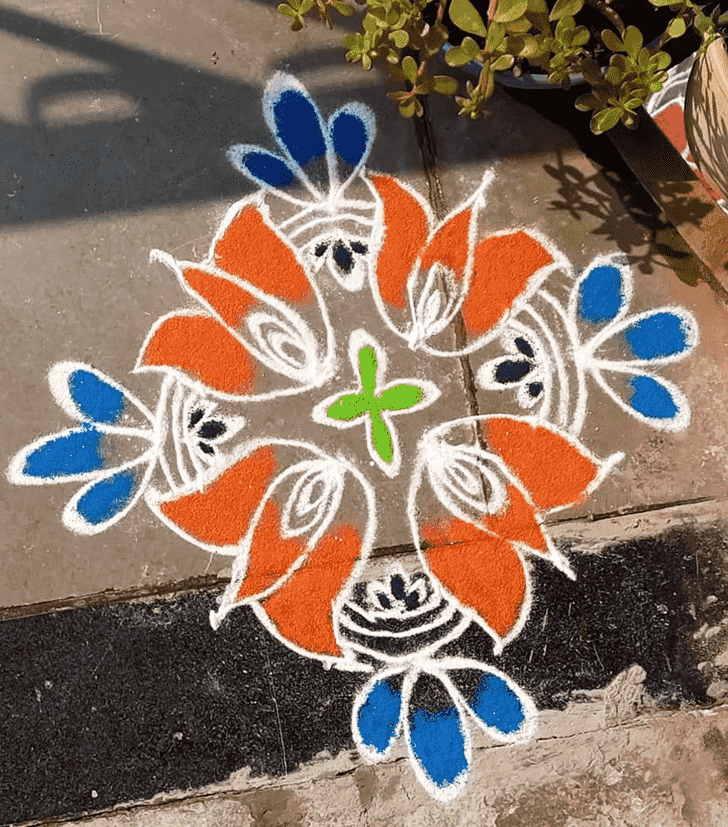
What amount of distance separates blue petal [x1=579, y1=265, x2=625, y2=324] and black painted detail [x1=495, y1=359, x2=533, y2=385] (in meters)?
0.33

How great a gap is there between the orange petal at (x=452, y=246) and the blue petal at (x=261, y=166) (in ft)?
2.23

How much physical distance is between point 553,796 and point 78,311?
9.42ft

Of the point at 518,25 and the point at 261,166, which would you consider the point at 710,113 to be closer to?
the point at 518,25

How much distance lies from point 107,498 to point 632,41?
2.57 meters

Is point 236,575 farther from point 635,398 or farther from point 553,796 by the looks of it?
point 635,398

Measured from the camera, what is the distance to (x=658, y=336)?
2.86 metres

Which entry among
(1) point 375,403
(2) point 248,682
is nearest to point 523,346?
(1) point 375,403

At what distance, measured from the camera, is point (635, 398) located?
9.31 feet

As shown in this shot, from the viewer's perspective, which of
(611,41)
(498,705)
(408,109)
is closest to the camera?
(611,41)

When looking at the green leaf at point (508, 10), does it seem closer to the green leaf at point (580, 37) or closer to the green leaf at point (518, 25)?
the green leaf at point (518, 25)

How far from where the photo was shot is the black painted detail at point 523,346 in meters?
2.85

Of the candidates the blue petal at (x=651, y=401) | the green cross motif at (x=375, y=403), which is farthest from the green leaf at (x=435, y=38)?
the blue petal at (x=651, y=401)

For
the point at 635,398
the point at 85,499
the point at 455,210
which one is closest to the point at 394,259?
the point at 455,210

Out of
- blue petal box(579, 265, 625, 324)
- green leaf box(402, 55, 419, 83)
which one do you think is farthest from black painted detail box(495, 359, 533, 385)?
green leaf box(402, 55, 419, 83)
